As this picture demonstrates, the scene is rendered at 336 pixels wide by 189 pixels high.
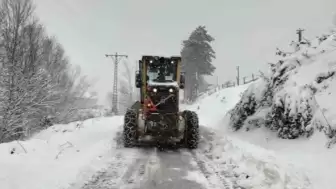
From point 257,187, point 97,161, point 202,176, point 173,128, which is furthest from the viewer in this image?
point 173,128

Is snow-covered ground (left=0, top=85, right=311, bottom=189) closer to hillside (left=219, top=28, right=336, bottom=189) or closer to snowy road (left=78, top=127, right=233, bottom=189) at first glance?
snowy road (left=78, top=127, right=233, bottom=189)

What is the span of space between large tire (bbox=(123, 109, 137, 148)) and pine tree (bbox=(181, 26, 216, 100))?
135ft

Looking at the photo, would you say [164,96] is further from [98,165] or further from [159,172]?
[159,172]

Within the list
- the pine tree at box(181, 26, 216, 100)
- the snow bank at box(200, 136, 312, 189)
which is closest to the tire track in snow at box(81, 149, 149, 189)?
the snow bank at box(200, 136, 312, 189)

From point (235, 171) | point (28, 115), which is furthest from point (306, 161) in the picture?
point (28, 115)

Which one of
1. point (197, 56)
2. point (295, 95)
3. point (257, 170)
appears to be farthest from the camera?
point (197, 56)

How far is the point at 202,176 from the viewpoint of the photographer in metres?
8.06

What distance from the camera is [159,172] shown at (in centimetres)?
852

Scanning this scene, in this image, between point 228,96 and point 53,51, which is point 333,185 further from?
point 53,51

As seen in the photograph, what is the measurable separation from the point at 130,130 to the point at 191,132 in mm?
1982

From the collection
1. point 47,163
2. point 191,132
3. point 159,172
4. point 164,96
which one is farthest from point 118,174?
point 164,96

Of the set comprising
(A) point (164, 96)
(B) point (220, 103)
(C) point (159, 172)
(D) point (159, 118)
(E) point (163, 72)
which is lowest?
(C) point (159, 172)

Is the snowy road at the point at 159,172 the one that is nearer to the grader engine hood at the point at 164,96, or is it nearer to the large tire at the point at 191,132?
the large tire at the point at 191,132

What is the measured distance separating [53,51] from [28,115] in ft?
56.4
